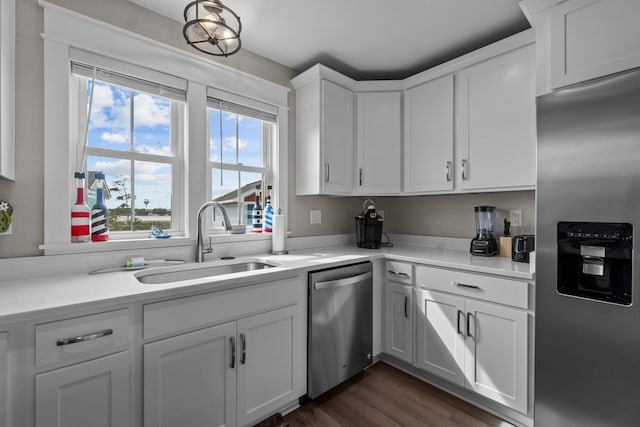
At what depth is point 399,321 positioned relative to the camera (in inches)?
87.0

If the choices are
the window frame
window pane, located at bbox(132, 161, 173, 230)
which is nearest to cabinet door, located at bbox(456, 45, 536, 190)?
the window frame

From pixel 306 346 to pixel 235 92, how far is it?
1.85 metres

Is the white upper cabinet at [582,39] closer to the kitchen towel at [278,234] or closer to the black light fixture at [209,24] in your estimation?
the black light fixture at [209,24]

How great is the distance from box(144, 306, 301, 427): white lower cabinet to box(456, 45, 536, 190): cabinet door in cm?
163

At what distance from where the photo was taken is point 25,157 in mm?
1425

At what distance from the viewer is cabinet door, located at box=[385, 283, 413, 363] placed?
214cm

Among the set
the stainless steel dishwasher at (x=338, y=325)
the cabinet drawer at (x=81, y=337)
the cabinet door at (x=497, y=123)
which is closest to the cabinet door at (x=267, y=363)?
the stainless steel dishwasher at (x=338, y=325)

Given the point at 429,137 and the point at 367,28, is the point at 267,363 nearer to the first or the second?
the point at 429,137

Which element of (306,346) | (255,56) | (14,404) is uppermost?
(255,56)

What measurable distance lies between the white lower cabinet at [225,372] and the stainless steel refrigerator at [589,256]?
1.36 m

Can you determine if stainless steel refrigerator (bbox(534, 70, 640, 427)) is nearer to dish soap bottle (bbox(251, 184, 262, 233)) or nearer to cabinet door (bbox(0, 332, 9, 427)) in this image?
dish soap bottle (bbox(251, 184, 262, 233))

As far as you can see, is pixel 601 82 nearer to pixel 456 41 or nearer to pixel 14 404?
pixel 456 41

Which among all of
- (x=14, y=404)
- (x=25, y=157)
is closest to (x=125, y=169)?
(x=25, y=157)

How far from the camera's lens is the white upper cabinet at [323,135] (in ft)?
7.80
